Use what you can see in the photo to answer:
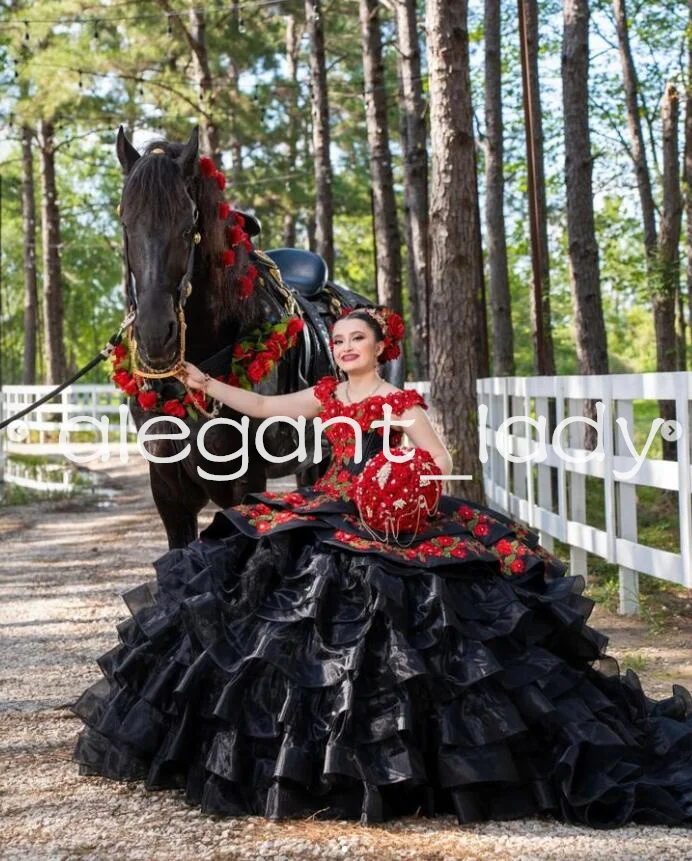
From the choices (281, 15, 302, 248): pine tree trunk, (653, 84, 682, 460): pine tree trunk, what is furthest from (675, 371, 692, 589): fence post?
(281, 15, 302, 248): pine tree trunk

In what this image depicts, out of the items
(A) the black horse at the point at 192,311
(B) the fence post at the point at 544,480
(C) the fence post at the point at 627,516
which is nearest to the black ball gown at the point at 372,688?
(A) the black horse at the point at 192,311

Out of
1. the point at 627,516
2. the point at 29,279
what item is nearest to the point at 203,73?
the point at 29,279

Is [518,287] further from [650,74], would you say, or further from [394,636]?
[394,636]

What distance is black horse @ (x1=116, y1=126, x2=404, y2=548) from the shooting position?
432cm

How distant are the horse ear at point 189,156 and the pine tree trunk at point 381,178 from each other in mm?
12529

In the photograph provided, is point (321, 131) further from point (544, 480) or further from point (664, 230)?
point (544, 480)

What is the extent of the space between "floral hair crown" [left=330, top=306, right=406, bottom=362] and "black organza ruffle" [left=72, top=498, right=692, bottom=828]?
35.5 inches

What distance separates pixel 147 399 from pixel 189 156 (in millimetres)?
1062

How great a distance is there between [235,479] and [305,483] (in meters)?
2.66

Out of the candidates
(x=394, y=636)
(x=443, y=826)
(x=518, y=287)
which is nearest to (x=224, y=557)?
(x=394, y=636)

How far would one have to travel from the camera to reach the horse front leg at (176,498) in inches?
208

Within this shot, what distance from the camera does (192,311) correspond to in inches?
193

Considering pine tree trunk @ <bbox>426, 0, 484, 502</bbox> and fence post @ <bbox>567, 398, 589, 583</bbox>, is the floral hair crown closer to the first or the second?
fence post @ <bbox>567, 398, 589, 583</bbox>

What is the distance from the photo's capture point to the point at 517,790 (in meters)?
3.48
